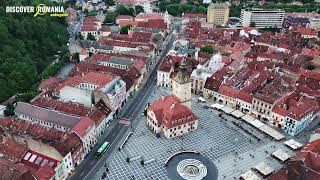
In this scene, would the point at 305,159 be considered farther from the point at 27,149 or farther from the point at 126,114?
the point at 27,149

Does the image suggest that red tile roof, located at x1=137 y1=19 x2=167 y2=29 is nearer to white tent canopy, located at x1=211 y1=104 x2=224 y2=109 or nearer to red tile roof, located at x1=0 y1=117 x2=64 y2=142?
white tent canopy, located at x1=211 y1=104 x2=224 y2=109

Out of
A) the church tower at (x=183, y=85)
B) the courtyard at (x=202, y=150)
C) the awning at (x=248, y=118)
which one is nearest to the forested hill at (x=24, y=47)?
the courtyard at (x=202, y=150)

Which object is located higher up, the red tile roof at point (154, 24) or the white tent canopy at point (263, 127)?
the red tile roof at point (154, 24)

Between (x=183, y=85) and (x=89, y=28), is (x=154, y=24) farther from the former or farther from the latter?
(x=183, y=85)

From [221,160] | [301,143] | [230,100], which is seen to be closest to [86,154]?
[221,160]

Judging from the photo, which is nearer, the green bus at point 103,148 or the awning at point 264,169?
the awning at point 264,169

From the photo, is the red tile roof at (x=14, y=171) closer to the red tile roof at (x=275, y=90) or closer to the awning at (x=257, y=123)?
the awning at (x=257, y=123)

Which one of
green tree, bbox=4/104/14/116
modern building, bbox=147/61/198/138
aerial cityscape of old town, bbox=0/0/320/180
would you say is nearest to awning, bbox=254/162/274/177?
aerial cityscape of old town, bbox=0/0/320/180
